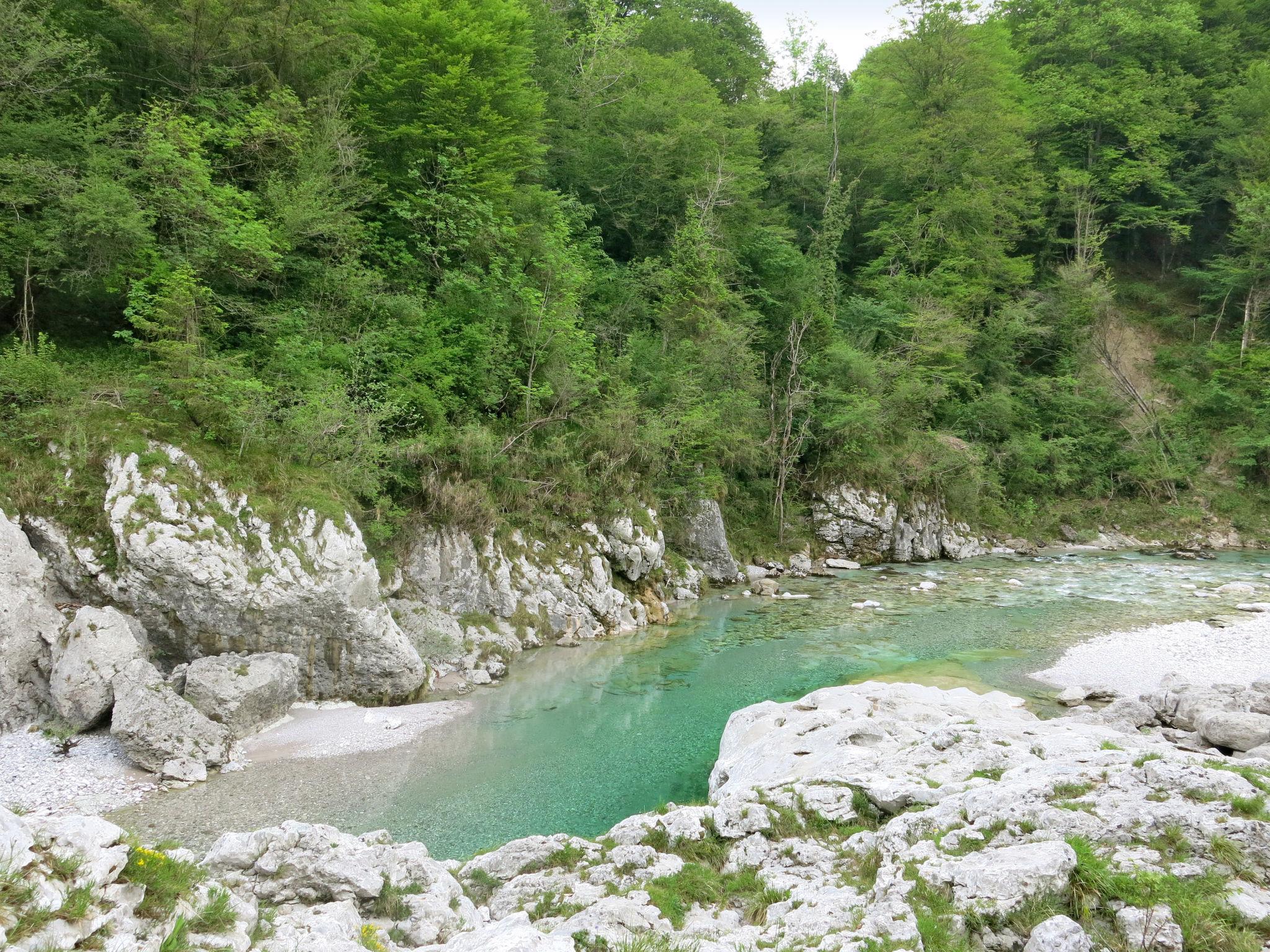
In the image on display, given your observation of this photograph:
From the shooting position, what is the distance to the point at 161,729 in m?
10.8

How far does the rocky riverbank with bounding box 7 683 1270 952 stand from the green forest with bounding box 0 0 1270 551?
33.3 feet

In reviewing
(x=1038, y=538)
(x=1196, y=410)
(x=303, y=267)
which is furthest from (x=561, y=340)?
(x=1196, y=410)

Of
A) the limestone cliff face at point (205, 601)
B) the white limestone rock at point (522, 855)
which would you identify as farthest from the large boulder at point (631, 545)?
the white limestone rock at point (522, 855)

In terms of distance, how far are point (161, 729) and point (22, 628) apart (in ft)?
10.1

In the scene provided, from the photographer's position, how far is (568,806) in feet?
33.2

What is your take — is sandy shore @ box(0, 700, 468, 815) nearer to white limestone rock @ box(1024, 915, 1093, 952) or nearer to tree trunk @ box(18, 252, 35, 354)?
tree trunk @ box(18, 252, 35, 354)

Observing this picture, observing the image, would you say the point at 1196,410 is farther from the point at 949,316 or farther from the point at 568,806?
the point at 568,806

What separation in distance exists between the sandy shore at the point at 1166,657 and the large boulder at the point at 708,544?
37.4 ft

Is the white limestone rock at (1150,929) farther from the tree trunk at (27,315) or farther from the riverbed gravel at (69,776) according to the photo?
the tree trunk at (27,315)

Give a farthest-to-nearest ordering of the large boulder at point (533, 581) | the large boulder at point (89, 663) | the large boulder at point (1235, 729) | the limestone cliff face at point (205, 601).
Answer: the large boulder at point (533, 581) < the limestone cliff face at point (205, 601) < the large boulder at point (89, 663) < the large boulder at point (1235, 729)

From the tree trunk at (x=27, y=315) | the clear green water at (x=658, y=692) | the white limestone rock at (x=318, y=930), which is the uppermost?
the tree trunk at (x=27, y=315)

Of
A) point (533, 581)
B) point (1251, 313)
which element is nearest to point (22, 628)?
point (533, 581)

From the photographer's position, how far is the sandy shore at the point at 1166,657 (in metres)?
14.6

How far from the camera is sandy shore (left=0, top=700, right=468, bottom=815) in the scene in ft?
31.4
